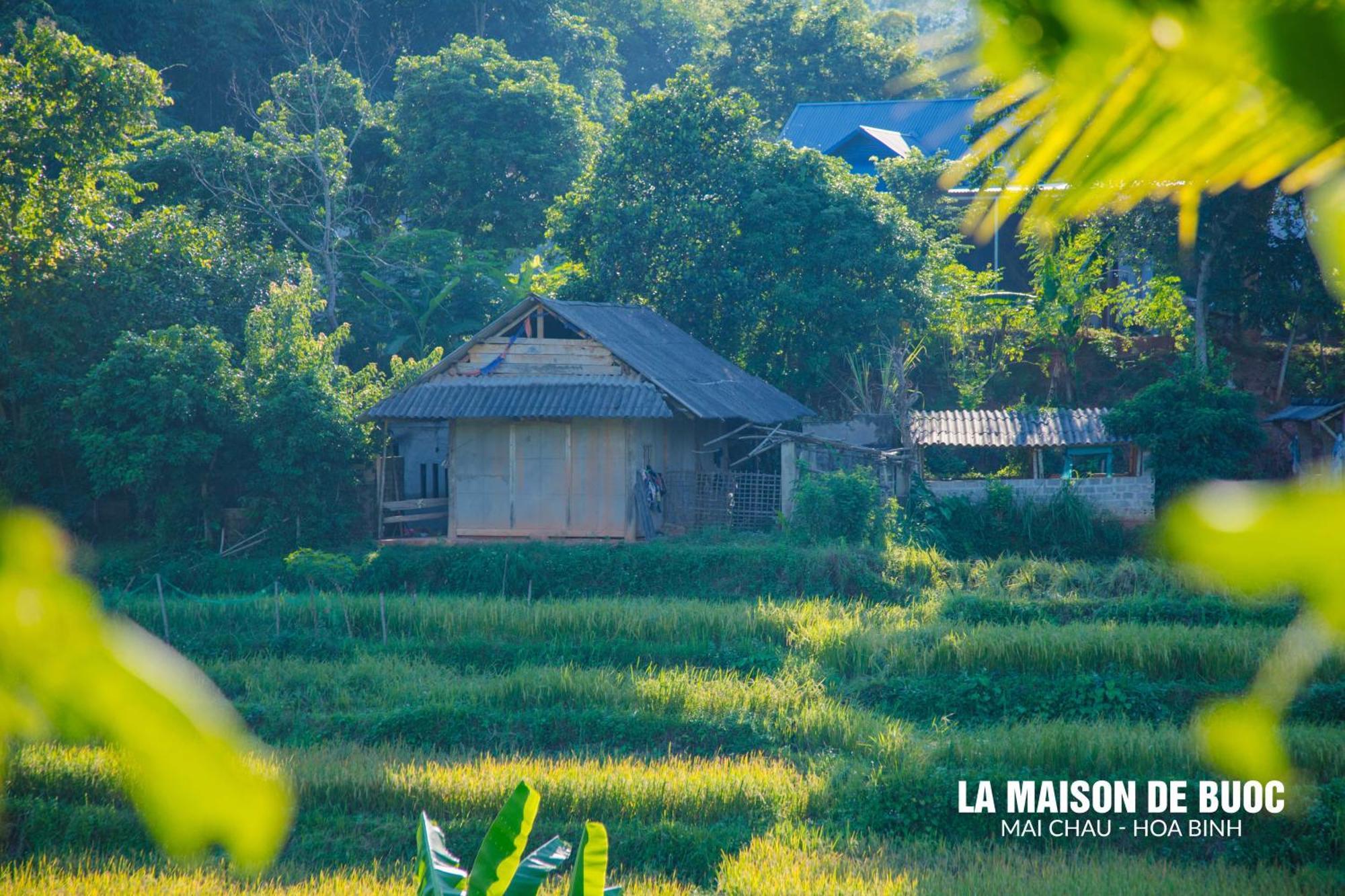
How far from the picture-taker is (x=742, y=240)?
20438 millimetres

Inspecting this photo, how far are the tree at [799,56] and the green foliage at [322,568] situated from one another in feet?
61.8

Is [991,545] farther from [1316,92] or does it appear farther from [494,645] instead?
[1316,92]

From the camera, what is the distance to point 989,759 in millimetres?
9672

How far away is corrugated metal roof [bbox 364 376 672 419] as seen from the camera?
1578 cm

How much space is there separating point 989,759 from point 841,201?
12.7 meters

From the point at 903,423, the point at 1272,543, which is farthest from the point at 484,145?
the point at 1272,543

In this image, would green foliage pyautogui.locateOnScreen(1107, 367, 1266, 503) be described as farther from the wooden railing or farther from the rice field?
the wooden railing

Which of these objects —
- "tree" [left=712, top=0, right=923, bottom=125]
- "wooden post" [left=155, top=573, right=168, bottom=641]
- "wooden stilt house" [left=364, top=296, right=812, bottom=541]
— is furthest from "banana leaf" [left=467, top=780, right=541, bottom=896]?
"tree" [left=712, top=0, right=923, bottom=125]

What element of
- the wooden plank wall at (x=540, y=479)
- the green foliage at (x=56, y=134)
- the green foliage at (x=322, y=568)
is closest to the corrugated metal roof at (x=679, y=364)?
the wooden plank wall at (x=540, y=479)

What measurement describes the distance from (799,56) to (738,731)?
77.8ft

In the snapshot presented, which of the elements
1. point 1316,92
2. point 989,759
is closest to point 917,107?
point 989,759

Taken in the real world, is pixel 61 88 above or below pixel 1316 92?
above

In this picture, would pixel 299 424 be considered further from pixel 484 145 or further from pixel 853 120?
pixel 853 120

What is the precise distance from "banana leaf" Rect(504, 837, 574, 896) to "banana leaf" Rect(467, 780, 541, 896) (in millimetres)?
535
